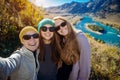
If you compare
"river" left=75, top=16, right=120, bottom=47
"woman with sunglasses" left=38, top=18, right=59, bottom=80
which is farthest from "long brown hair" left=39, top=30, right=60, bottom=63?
"river" left=75, top=16, right=120, bottom=47

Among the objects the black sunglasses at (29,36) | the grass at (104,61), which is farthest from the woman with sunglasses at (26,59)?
the grass at (104,61)

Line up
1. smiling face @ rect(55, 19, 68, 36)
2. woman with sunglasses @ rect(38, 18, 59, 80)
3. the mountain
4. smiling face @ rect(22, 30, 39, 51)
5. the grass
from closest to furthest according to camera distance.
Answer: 1. smiling face @ rect(22, 30, 39, 51)
2. woman with sunglasses @ rect(38, 18, 59, 80)
3. smiling face @ rect(55, 19, 68, 36)
4. the grass
5. the mountain

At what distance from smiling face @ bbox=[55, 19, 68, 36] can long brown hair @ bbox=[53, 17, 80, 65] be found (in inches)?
1.3

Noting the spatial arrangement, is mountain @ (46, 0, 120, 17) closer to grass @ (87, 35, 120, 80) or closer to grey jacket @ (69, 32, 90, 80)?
grass @ (87, 35, 120, 80)

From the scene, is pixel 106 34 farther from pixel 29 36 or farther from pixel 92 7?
pixel 29 36

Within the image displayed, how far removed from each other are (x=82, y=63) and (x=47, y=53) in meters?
0.38

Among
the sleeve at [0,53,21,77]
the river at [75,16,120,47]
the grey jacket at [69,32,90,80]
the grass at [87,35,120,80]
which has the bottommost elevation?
the grass at [87,35,120,80]

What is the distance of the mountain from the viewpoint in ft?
21.1

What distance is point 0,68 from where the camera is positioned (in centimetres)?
227

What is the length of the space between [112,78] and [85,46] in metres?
2.87

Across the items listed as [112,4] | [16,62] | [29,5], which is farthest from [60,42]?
[112,4]

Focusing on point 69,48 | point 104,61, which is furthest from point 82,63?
point 104,61

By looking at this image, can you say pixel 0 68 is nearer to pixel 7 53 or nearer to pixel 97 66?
pixel 7 53

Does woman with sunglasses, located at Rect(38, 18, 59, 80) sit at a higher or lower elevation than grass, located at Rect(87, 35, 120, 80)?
higher
